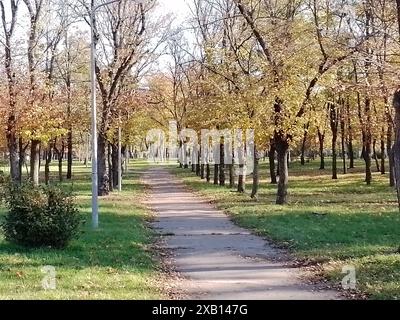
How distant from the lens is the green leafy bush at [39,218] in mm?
12961

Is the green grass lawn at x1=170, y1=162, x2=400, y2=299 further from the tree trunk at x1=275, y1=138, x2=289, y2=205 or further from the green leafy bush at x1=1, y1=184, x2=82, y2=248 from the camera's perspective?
the green leafy bush at x1=1, y1=184, x2=82, y2=248

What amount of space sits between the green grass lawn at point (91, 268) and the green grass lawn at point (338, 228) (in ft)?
11.0

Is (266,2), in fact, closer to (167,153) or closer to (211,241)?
(211,241)

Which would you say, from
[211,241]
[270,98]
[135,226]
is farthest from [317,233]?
[270,98]

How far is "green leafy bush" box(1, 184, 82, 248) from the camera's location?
42.5 ft

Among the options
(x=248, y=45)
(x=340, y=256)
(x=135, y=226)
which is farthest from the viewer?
(x=248, y=45)

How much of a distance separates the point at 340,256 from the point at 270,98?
1265cm

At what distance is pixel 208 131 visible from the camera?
3941cm

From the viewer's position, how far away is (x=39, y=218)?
42.5 feet

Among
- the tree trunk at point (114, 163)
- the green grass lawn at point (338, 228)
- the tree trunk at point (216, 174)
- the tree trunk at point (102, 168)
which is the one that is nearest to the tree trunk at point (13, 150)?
the tree trunk at point (102, 168)

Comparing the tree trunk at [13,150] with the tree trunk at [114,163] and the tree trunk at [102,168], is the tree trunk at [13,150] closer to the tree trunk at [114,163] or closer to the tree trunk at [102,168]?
the tree trunk at [102,168]

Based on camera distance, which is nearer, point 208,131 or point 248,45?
point 248,45

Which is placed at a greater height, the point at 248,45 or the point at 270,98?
the point at 248,45

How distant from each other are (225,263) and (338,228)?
6527 mm
